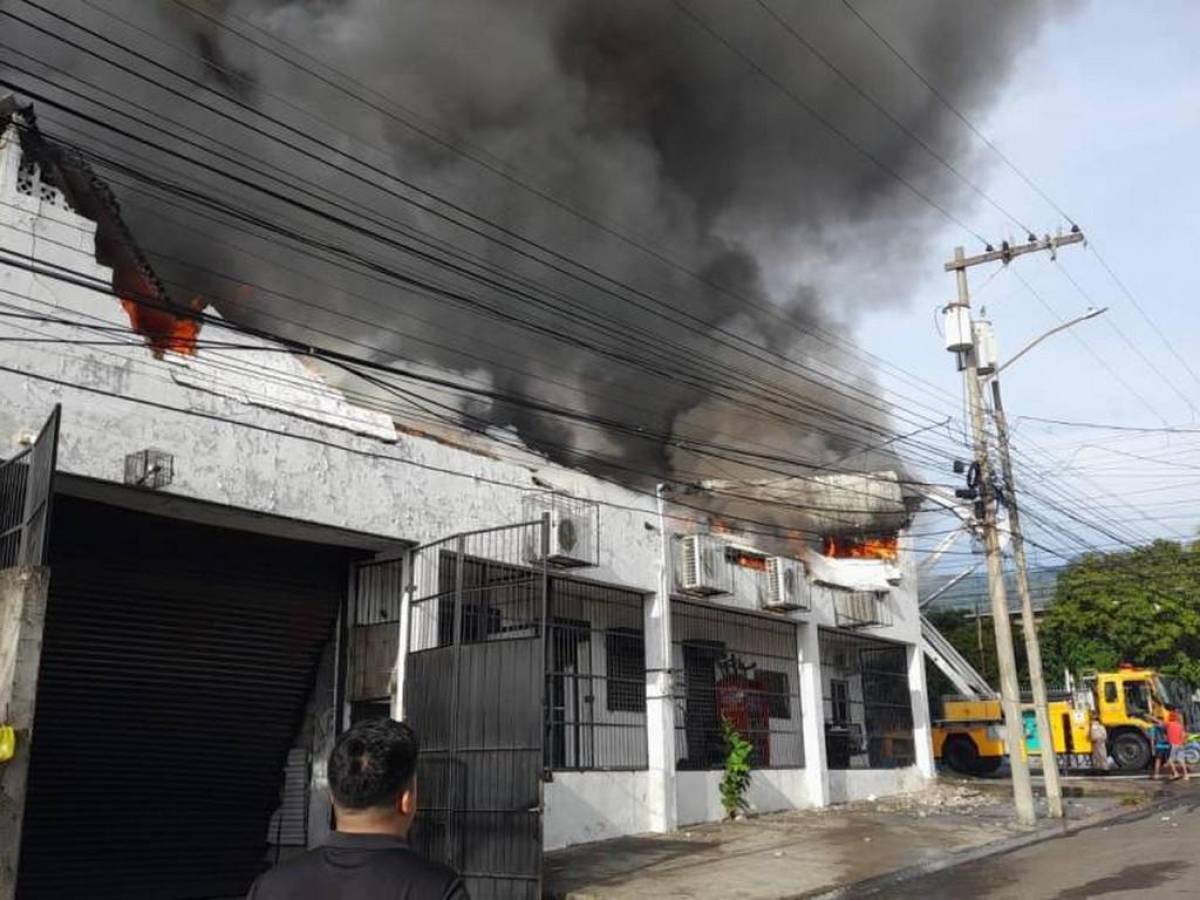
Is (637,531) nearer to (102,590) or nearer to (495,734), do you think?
(495,734)

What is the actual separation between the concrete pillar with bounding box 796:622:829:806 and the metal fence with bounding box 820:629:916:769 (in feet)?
3.54

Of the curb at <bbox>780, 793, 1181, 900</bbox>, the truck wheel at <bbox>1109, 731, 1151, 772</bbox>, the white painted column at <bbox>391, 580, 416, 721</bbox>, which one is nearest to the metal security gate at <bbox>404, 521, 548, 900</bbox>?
the white painted column at <bbox>391, 580, 416, 721</bbox>

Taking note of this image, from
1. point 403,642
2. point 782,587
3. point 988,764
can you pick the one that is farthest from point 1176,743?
point 403,642

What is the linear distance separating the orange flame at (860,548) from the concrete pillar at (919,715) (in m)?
1.75

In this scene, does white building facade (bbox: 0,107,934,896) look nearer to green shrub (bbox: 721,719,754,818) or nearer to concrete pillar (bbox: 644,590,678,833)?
concrete pillar (bbox: 644,590,678,833)

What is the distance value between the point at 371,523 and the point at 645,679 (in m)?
4.69

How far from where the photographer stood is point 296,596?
36.6 ft

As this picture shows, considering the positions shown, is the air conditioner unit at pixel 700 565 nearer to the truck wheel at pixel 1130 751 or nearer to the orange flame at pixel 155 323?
the orange flame at pixel 155 323

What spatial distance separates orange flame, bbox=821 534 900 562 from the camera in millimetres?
19188

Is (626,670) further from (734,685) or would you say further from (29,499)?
(29,499)

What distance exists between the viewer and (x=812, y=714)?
16.5 meters

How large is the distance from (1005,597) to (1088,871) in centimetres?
542

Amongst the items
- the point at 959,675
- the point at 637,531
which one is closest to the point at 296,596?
the point at 637,531

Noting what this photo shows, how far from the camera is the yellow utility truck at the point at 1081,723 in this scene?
21.8 meters
